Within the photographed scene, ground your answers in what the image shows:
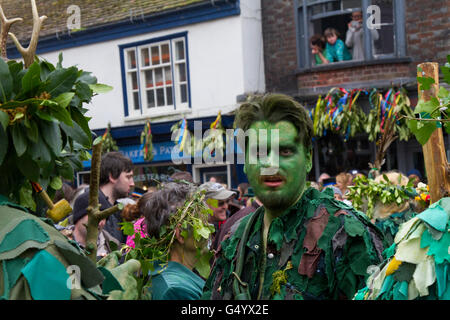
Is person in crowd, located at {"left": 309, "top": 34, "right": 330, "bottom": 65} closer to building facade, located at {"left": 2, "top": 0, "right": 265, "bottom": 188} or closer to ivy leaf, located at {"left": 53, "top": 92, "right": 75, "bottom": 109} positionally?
building facade, located at {"left": 2, "top": 0, "right": 265, "bottom": 188}

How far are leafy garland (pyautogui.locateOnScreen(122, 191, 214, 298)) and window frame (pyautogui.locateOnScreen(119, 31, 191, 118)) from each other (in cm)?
930

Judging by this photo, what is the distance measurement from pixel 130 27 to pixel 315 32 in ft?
13.6

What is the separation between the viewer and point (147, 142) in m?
12.5

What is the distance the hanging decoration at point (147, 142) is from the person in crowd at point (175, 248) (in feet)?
30.1

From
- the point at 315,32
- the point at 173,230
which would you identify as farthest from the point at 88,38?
the point at 173,230

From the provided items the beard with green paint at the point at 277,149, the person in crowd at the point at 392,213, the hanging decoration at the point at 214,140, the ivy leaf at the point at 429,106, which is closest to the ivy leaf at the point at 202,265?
the beard with green paint at the point at 277,149

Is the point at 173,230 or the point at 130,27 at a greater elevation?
the point at 130,27

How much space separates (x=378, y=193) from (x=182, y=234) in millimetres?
2959

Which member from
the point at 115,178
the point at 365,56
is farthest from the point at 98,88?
the point at 365,56

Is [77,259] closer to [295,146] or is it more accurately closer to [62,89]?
[62,89]

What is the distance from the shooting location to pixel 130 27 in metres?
12.9

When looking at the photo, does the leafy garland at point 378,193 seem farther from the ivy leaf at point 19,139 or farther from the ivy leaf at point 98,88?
the ivy leaf at point 19,139

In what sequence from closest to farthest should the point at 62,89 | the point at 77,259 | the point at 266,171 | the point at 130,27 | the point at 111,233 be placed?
the point at 77,259, the point at 62,89, the point at 266,171, the point at 111,233, the point at 130,27

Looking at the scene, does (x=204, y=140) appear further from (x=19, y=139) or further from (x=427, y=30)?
(x=19, y=139)
